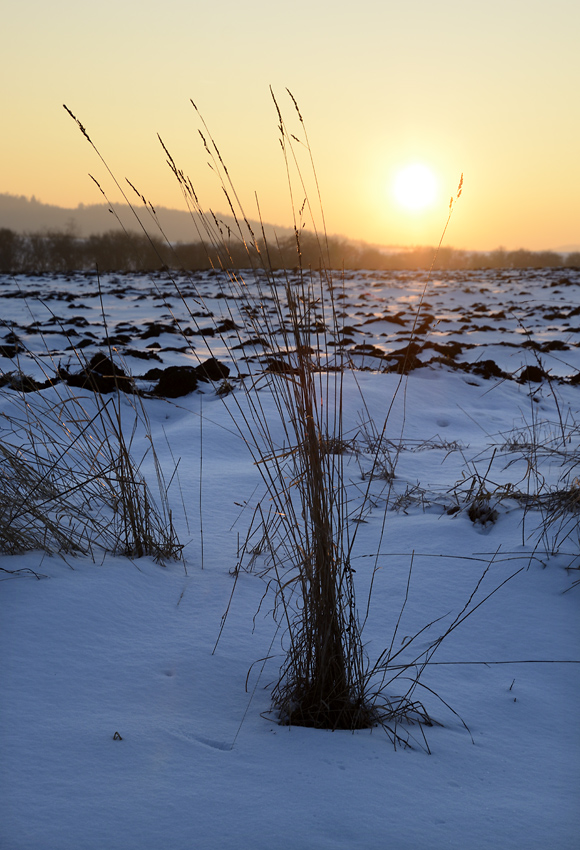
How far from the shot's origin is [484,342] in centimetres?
1003

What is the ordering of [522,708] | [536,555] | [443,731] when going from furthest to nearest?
[536,555] < [522,708] < [443,731]

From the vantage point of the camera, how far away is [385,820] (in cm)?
112

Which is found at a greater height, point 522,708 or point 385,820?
point 385,820

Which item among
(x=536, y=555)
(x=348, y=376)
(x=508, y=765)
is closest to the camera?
(x=508, y=765)

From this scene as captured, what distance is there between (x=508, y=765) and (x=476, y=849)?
299 mm

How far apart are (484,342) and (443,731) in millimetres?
9312

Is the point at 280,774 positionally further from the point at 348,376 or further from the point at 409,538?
the point at 348,376

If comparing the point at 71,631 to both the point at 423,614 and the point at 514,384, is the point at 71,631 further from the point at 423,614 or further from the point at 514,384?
the point at 514,384

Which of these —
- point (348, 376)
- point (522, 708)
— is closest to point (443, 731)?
point (522, 708)

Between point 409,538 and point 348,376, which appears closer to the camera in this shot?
point 409,538

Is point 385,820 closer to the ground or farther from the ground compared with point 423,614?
farther from the ground

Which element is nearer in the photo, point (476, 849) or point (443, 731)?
point (476, 849)

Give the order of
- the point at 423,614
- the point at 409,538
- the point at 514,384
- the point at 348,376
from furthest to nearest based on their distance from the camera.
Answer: the point at 514,384 < the point at 348,376 < the point at 409,538 < the point at 423,614

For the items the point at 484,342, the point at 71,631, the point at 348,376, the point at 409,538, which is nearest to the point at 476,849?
the point at 71,631
